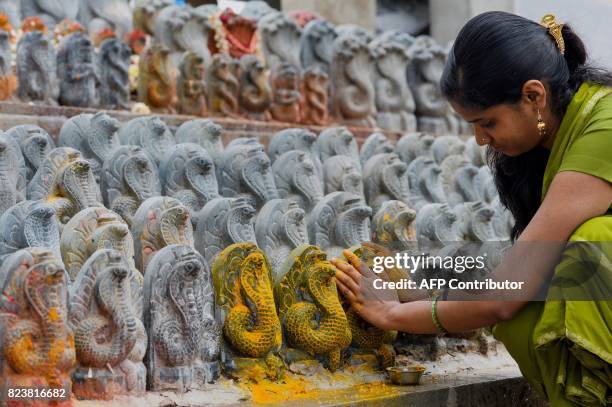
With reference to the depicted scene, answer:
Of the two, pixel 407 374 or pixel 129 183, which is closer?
pixel 407 374

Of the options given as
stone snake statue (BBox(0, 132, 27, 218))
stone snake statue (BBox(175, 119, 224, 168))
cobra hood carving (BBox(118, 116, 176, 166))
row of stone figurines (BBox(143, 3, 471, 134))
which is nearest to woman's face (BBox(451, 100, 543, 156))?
stone snake statue (BBox(0, 132, 27, 218))

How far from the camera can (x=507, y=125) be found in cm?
262

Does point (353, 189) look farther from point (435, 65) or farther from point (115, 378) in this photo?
point (435, 65)

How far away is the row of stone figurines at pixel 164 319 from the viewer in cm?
253

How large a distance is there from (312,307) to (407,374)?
0.38m

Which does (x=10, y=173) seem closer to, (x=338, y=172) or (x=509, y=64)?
(x=338, y=172)

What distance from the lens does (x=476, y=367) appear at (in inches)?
Answer: 138

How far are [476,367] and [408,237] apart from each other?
687mm

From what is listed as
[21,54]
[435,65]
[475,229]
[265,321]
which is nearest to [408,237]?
[475,229]

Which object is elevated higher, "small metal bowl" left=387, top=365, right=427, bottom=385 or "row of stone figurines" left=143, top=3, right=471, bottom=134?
"row of stone figurines" left=143, top=3, right=471, bottom=134

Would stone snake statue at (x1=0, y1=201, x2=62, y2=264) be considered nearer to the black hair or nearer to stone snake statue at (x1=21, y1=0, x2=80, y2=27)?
the black hair

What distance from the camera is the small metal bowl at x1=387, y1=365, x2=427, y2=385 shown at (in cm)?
309

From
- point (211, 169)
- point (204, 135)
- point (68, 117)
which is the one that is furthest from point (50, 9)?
point (211, 169)

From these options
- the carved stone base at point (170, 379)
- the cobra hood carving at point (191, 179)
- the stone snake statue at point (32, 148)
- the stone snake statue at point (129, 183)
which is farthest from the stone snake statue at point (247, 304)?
the stone snake statue at point (32, 148)
